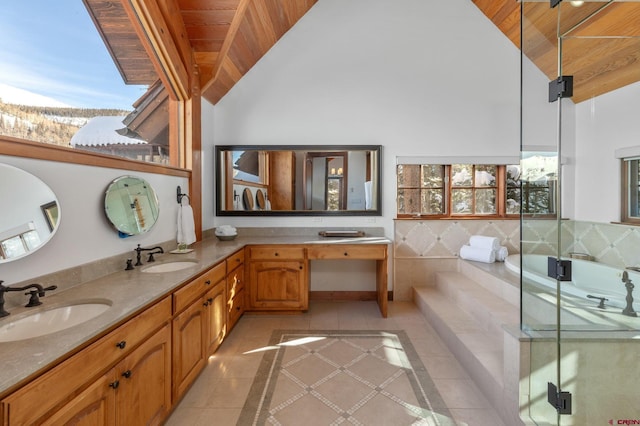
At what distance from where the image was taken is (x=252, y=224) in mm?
3562

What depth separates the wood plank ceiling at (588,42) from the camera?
1604 millimetres

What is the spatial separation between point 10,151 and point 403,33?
378cm

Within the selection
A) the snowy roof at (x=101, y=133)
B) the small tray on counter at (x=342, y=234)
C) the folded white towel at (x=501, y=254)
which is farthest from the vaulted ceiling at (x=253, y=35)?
the small tray on counter at (x=342, y=234)

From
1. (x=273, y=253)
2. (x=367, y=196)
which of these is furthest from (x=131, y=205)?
(x=367, y=196)

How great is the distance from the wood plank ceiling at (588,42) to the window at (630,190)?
24.2 inches

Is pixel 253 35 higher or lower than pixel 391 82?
higher

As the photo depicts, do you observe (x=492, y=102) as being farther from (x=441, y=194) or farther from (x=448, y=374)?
(x=448, y=374)

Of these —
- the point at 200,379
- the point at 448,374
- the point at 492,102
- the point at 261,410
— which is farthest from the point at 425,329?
the point at 492,102

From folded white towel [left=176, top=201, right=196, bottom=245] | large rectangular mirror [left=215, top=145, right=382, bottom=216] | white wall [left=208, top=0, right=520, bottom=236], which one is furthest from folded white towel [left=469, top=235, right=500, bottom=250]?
folded white towel [left=176, top=201, right=196, bottom=245]

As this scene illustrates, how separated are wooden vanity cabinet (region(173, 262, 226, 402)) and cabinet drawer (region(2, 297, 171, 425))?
30 centimetres

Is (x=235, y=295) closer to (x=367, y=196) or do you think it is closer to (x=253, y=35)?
(x=367, y=196)

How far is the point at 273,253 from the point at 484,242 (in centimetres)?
243

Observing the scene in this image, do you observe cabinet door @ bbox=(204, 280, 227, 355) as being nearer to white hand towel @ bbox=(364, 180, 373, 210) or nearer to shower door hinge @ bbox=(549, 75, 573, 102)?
white hand towel @ bbox=(364, 180, 373, 210)

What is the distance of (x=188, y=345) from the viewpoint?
1793 mm
